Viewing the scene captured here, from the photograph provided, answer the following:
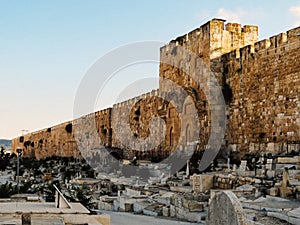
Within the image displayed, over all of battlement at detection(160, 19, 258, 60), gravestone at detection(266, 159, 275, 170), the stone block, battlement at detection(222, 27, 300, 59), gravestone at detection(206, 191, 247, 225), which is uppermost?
battlement at detection(160, 19, 258, 60)

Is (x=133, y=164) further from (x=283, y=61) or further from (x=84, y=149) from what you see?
(x=84, y=149)

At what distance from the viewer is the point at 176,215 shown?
7973mm

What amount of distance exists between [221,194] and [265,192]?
440cm

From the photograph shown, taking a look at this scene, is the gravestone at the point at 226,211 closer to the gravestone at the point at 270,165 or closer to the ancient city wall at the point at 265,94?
the gravestone at the point at 270,165

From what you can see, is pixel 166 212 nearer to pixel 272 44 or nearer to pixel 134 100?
pixel 272 44

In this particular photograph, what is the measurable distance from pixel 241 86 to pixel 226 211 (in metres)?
11.1

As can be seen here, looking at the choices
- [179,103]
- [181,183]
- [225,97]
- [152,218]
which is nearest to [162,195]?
[181,183]

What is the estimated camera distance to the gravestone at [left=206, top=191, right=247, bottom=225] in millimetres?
3352

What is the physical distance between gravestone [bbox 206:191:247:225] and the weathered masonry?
27.1 feet

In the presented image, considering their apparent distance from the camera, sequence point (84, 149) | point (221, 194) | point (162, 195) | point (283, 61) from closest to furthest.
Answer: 1. point (221, 194)
2. point (162, 195)
3. point (283, 61)
4. point (84, 149)

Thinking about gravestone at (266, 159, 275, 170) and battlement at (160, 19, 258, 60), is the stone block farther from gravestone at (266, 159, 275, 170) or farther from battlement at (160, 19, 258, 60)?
battlement at (160, 19, 258, 60)

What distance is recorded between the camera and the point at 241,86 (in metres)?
14.4

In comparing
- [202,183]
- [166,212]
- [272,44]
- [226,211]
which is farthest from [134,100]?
[226,211]

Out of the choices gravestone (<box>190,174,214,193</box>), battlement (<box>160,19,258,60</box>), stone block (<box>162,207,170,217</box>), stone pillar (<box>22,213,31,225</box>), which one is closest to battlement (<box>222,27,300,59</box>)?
battlement (<box>160,19,258,60</box>)
